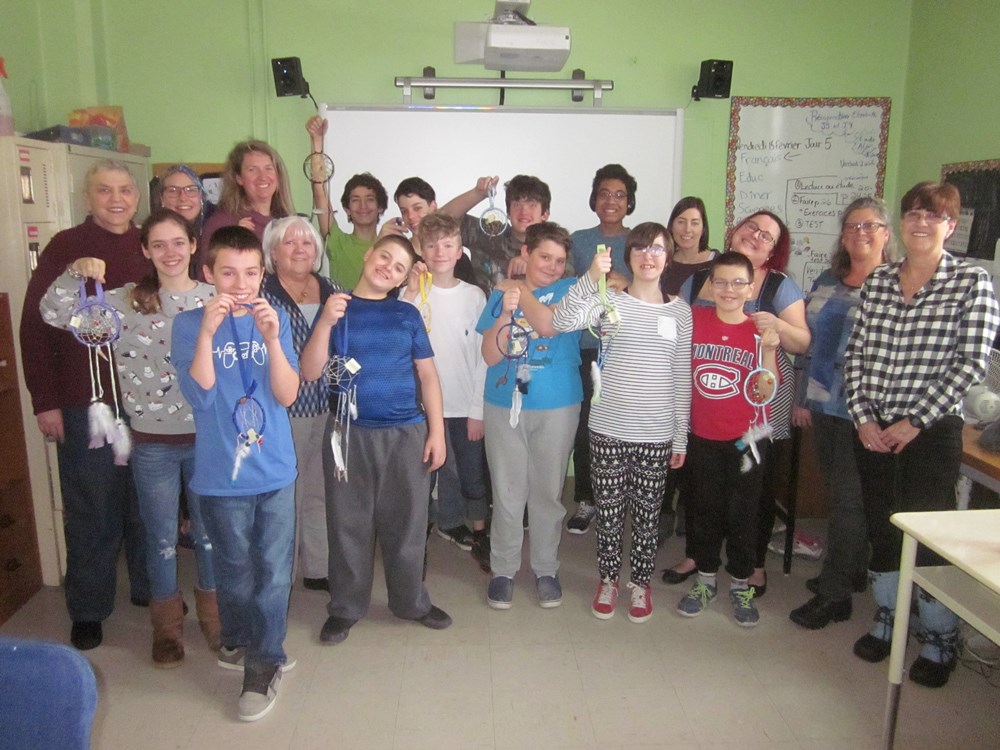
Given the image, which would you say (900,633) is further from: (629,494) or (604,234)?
(604,234)

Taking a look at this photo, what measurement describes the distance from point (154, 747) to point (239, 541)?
0.60 meters

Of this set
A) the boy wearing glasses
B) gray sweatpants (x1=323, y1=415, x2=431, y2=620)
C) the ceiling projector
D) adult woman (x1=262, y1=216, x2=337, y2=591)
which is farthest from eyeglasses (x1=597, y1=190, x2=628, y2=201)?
gray sweatpants (x1=323, y1=415, x2=431, y2=620)

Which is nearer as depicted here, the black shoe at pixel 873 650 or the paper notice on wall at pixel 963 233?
the black shoe at pixel 873 650

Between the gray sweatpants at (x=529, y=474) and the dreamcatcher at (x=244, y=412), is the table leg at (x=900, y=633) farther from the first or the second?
the dreamcatcher at (x=244, y=412)

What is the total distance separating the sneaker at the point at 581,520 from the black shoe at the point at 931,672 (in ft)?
4.94

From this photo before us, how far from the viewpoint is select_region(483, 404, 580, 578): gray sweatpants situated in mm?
2566

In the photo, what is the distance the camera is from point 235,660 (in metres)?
2.34

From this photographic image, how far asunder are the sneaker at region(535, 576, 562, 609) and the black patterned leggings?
0.21 m

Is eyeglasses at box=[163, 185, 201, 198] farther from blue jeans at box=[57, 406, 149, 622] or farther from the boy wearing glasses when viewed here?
the boy wearing glasses

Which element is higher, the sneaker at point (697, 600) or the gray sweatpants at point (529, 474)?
the gray sweatpants at point (529, 474)

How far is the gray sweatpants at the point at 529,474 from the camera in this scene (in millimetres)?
2566

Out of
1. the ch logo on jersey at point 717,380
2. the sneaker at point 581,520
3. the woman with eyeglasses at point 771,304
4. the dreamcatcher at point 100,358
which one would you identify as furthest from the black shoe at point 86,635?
the woman with eyeglasses at point 771,304

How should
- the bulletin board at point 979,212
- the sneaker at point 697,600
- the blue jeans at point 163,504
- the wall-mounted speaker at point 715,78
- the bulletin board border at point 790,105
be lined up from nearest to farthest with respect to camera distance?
1. the blue jeans at point 163,504
2. the sneaker at point 697,600
3. the bulletin board at point 979,212
4. the wall-mounted speaker at point 715,78
5. the bulletin board border at point 790,105

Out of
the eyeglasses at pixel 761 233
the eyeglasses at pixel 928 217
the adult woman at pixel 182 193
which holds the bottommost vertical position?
the eyeglasses at pixel 761 233
